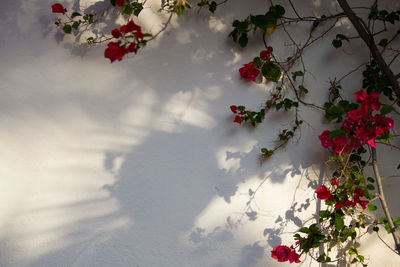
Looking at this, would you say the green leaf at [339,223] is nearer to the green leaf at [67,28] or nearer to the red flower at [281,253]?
the red flower at [281,253]

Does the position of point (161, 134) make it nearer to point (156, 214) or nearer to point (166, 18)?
point (156, 214)

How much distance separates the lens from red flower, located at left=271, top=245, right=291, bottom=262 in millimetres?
1283

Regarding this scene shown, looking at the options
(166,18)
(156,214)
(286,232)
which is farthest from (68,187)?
(286,232)

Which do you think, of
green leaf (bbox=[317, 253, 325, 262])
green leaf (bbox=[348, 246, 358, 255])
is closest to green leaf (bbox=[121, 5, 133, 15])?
green leaf (bbox=[317, 253, 325, 262])

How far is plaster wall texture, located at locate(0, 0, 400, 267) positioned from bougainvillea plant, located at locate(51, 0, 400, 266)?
0.05 metres

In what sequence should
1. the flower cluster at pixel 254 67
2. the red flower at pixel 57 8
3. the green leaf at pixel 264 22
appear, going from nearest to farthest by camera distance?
the red flower at pixel 57 8 < the green leaf at pixel 264 22 < the flower cluster at pixel 254 67

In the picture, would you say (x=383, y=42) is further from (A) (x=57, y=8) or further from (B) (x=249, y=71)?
(A) (x=57, y=8)

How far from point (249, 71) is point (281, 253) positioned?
77 cm

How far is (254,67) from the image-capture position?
4.42ft

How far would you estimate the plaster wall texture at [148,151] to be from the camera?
3.88 feet

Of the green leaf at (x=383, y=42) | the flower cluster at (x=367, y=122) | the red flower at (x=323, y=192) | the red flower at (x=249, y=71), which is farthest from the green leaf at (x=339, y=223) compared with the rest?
the green leaf at (x=383, y=42)

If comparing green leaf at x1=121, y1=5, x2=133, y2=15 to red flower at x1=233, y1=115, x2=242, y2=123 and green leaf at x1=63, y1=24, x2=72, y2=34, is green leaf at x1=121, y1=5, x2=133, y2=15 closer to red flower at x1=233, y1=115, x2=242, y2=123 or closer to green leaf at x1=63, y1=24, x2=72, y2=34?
green leaf at x1=63, y1=24, x2=72, y2=34

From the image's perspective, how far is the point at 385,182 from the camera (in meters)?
1.56

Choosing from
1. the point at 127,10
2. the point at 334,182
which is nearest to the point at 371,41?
the point at 334,182
